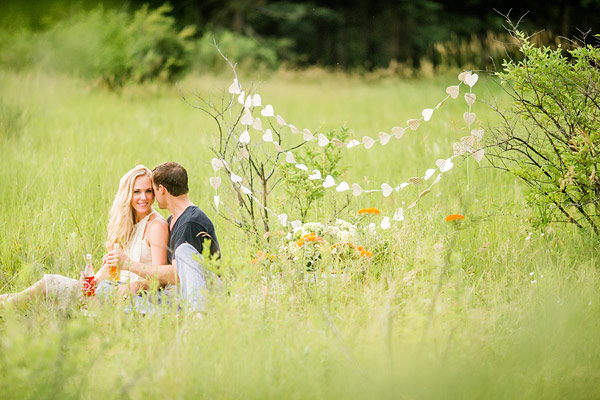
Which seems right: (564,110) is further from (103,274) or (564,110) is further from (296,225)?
(103,274)

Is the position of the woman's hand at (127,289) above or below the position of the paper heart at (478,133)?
below

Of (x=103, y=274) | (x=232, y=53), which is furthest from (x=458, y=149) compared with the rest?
(x=232, y=53)

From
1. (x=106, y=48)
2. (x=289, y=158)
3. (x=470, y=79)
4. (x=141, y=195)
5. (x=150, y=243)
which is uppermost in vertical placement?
(x=106, y=48)

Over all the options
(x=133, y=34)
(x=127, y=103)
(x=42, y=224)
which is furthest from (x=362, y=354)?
(x=133, y=34)

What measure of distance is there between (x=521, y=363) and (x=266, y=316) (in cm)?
128

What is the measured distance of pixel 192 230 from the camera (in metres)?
3.81

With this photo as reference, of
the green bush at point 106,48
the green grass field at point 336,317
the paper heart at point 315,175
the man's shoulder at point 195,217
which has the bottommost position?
the green grass field at point 336,317

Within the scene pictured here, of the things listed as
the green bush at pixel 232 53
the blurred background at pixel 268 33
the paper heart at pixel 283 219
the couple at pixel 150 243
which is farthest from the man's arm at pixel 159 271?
the green bush at pixel 232 53

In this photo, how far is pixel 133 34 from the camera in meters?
13.7

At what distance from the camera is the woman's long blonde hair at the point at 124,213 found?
4.12 metres

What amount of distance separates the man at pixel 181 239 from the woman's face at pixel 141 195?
87mm

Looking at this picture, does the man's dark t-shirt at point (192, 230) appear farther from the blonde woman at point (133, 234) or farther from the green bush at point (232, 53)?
the green bush at point (232, 53)

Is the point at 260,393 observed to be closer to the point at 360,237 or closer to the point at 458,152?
the point at 360,237

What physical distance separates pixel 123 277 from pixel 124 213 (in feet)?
1.46
